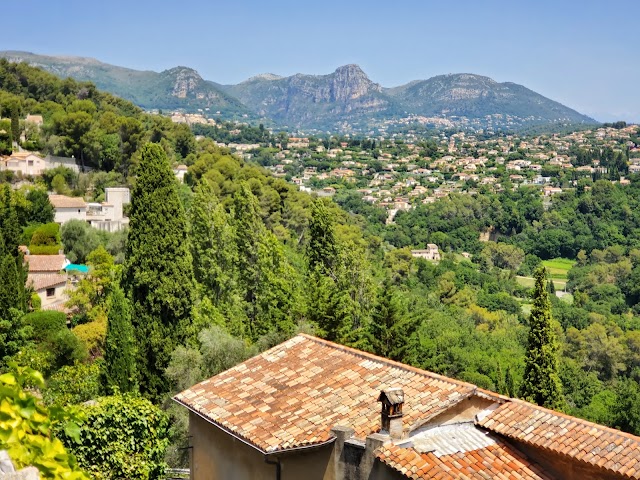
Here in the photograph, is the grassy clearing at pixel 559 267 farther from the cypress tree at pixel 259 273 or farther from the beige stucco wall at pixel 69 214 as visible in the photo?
the cypress tree at pixel 259 273

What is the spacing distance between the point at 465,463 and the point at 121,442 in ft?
24.7

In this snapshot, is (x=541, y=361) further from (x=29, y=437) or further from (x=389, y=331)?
(x=29, y=437)

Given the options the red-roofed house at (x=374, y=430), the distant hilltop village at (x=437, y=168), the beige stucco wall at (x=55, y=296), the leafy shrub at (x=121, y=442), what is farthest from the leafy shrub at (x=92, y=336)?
the distant hilltop village at (x=437, y=168)

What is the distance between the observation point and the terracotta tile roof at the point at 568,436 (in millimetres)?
8164

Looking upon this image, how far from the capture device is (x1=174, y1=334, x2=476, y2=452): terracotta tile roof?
9477 millimetres

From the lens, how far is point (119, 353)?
20.7 metres

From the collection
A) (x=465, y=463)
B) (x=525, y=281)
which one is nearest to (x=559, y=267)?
(x=525, y=281)

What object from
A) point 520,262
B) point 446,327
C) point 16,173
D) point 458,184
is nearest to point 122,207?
point 16,173

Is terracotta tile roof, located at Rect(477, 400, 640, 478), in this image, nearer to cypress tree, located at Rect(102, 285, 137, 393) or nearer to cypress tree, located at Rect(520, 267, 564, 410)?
cypress tree, located at Rect(520, 267, 564, 410)

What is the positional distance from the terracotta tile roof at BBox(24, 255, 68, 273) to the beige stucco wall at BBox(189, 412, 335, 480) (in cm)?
2433

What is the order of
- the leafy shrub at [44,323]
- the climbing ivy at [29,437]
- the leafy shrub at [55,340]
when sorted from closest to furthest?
the climbing ivy at [29,437] < the leafy shrub at [55,340] < the leafy shrub at [44,323]

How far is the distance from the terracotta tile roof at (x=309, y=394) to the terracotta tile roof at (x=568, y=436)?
579 millimetres

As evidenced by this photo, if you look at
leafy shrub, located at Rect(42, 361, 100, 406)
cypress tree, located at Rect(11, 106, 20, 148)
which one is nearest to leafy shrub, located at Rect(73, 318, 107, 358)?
leafy shrub, located at Rect(42, 361, 100, 406)

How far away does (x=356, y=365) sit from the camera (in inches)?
437
